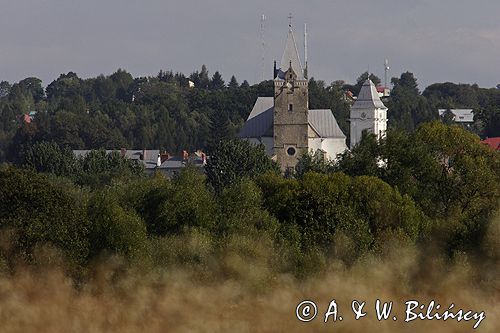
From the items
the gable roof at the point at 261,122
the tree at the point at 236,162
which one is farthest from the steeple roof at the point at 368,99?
the tree at the point at 236,162

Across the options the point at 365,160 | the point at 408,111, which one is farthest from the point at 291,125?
the point at 408,111

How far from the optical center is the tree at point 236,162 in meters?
60.4

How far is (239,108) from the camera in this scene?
12838 cm

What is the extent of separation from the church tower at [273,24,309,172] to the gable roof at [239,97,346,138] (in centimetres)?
147

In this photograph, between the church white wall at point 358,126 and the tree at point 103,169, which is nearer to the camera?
the tree at point 103,169

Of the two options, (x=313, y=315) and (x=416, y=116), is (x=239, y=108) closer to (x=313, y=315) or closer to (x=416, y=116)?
(x=416, y=116)

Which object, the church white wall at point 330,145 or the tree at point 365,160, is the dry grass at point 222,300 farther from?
the church white wall at point 330,145

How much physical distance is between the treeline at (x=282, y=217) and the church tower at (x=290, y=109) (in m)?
34.4

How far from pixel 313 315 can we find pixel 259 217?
16038 mm

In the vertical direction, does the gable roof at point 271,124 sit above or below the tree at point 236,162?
above

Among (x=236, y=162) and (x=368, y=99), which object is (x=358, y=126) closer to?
(x=368, y=99)

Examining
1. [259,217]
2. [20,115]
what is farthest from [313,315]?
[20,115]

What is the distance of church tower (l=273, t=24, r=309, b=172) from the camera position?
75.2 metres

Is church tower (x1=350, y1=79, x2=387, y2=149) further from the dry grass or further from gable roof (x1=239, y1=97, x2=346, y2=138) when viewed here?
the dry grass
